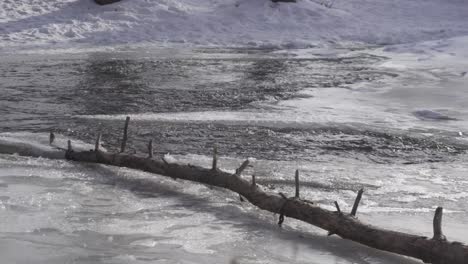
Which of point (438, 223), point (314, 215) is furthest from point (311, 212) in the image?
point (438, 223)

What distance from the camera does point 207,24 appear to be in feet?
64.1

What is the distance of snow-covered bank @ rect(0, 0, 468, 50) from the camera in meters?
17.7

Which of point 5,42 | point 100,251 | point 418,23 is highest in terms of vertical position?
point 418,23

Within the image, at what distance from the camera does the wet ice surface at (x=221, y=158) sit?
14.8 ft

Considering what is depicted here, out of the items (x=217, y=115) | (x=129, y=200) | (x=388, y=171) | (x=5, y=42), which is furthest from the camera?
(x=5, y=42)

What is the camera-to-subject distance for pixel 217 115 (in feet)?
30.0

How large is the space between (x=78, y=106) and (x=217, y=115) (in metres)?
2.07

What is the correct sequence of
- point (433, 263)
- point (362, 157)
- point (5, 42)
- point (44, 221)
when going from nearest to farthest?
point (433, 263)
point (44, 221)
point (362, 157)
point (5, 42)

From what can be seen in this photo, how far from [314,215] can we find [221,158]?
241 centimetres

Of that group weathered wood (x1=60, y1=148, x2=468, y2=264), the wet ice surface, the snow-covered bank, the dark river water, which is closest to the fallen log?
weathered wood (x1=60, y1=148, x2=468, y2=264)

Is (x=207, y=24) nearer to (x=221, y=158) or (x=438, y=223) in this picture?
(x=221, y=158)

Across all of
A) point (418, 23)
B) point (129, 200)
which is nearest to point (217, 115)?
point (129, 200)

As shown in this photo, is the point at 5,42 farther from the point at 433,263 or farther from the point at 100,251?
the point at 433,263

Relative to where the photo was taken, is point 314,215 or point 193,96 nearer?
point 314,215
